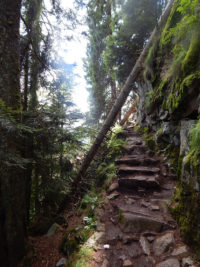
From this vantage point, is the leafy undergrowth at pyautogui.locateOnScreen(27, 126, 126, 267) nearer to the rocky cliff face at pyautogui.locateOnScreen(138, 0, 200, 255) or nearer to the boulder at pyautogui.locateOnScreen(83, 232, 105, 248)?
the boulder at pyautogui.locateOnScreen(83, 232, 105, 248)

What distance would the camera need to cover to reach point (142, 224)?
3.19 m

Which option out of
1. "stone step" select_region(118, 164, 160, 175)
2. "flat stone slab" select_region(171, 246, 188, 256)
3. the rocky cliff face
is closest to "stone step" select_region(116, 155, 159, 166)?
"stone step" select_region(118, 164, 160, 175)

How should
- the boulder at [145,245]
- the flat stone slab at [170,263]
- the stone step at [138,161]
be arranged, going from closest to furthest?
the flat stone slab at [170,263] < the boulder at [145,245] < the stone step at [138,161]

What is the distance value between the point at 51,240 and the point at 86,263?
2437mm

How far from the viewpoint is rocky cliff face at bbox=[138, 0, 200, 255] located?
8.16 feet

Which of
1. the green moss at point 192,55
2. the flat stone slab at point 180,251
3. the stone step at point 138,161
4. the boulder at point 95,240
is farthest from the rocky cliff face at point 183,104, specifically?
the boulder at point 95,240

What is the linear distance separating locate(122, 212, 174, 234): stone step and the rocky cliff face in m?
0.38

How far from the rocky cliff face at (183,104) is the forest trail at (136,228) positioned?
375 millimetres

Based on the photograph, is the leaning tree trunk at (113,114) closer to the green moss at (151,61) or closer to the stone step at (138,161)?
the green moss at (151,61)

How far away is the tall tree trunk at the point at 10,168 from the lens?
3359 mm

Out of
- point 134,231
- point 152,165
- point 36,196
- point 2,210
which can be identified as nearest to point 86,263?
point 134,231

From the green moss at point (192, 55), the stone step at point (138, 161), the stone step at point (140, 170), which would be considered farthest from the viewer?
the stone step at point (138, 161)

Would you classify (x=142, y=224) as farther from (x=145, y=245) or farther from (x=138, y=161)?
(x=138, y=161)

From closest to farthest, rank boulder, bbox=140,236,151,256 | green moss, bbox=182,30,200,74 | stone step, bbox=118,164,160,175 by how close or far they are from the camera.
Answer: boulder, bbox=140,236,151,256, green moss, bbox=182,30,200,74, stone step, bbox=118,164,160,175
